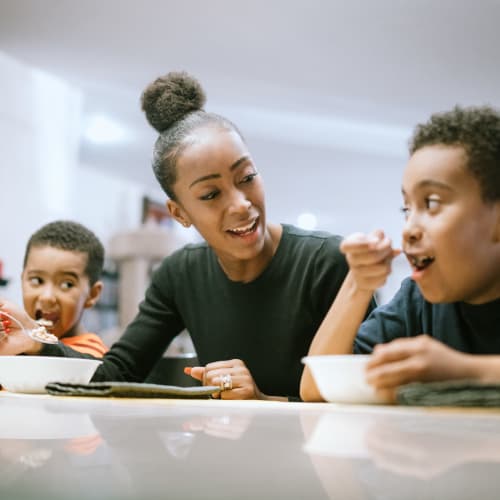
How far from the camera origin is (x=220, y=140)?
1.19 metres

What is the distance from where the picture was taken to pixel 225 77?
402cm

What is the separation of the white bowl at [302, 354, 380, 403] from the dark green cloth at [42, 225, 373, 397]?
20.9 inches

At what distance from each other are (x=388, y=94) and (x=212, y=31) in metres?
1.39

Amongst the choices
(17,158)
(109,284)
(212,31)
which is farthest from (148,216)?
(212,31)

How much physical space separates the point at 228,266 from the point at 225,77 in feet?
9.66

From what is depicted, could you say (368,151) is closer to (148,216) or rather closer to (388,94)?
(388,94)

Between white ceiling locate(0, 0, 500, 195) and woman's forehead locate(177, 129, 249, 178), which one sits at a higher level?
white ceiling locate(0, 0, 500, 195)

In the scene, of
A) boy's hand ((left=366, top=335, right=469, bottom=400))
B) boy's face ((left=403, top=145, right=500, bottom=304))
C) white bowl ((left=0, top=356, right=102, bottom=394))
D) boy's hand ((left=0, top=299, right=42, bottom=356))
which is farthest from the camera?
boy's hand ((left=0, top=299, right=42, bottom=356))

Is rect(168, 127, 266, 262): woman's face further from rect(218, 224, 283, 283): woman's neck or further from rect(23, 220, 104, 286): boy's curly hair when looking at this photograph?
rect(23, 220, 104, 286): boy's curly hair

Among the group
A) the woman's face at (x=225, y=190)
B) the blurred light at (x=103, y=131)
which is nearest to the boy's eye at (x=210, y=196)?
the woman's face at (x=225, y=190)

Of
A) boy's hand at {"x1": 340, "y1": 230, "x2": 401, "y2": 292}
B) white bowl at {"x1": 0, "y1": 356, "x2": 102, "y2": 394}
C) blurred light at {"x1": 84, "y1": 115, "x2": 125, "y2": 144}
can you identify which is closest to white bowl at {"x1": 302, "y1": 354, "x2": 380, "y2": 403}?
boy's hand at {"x1": 340, "y1": 230, "x2": 401, "y2": 292}

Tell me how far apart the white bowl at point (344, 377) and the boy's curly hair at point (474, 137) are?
277 millimetres

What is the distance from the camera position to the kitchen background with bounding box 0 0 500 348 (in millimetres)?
3195

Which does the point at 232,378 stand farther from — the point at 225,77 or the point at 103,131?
the point at 103,131
